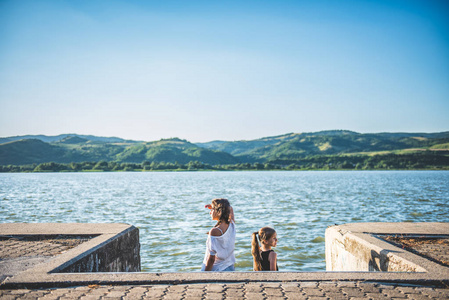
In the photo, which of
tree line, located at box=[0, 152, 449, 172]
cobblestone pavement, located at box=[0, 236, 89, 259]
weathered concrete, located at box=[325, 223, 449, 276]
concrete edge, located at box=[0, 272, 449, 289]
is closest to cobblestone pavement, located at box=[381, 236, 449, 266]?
weathered concrete, located at box=[325, 223, 449, 276]

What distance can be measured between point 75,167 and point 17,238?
172159mm

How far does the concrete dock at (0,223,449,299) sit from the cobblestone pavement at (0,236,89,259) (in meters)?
0.02

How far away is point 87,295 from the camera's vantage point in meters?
4.79

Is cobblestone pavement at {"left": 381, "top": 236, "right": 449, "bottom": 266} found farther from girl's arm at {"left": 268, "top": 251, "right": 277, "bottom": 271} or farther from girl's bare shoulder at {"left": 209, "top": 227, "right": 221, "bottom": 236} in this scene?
girl's bare shoulder at {"left": 209, "top": 227, "right": 221, "bottom": 236}

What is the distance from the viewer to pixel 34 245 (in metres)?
8.15

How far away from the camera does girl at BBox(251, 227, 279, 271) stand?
20.8ft

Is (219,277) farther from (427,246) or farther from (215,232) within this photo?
(427,246)

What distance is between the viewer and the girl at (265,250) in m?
6.35

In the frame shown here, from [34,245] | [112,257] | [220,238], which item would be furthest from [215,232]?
[34,245]

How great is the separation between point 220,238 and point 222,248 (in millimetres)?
205

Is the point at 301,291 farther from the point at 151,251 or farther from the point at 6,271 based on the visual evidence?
the point at 151,251

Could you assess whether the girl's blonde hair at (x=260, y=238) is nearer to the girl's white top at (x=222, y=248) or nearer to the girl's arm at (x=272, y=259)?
the girl's arm at (x=272, y=259)

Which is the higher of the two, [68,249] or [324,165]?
[68,249]

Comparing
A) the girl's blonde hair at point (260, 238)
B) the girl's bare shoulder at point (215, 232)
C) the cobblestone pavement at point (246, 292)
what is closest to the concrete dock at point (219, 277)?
the cobblestone pavement at point (246, 292)
